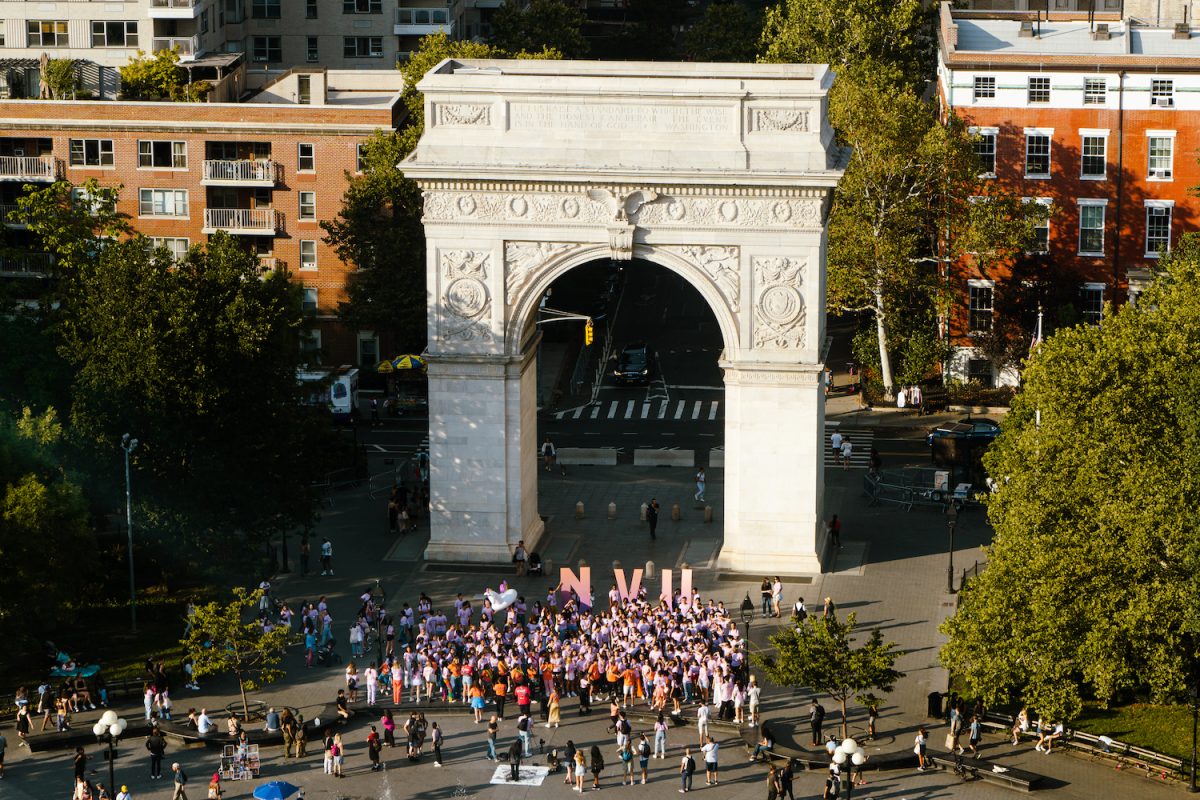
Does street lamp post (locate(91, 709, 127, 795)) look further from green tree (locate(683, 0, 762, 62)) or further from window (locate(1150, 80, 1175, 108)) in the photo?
green tree (locate(683, 0, 762, 62))

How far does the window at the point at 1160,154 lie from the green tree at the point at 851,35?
21050 mm

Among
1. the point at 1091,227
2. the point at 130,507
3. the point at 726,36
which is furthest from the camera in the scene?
the point at 726,36

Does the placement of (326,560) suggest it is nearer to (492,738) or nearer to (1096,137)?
(492,738)

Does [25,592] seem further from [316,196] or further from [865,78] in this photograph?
[865,78]

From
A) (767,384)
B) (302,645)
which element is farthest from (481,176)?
(302,645)

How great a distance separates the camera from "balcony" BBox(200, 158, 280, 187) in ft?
414

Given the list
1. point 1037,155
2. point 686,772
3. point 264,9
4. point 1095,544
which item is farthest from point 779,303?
point 264,9

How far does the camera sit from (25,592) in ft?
274

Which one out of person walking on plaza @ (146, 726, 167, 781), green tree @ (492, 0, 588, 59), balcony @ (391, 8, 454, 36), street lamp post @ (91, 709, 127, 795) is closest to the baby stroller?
person walking on plaza @ (146, 726, 167, 781)

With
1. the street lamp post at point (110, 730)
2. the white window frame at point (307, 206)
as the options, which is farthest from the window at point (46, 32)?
the street lamp post at point (110, 730)

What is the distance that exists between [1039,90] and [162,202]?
4837cm

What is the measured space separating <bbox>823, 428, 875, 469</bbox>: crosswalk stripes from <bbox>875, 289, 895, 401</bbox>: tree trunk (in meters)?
6.13

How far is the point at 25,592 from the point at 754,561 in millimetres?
30019

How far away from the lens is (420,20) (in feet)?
509
